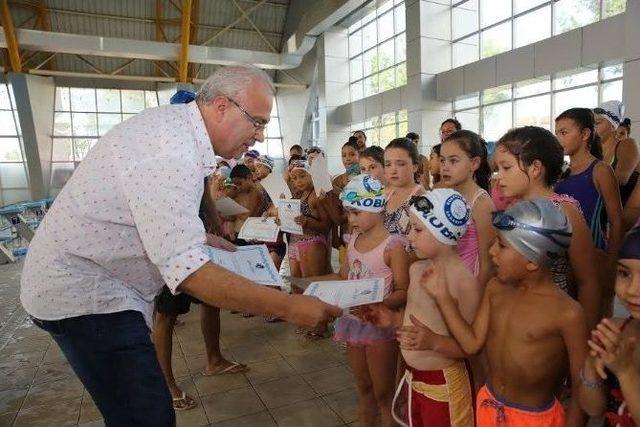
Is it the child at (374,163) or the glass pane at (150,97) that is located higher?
the glass pane at (150,97)

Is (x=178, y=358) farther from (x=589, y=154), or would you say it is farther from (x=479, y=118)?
(x=479, y=118)

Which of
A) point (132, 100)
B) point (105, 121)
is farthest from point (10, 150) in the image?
point (132, 100)

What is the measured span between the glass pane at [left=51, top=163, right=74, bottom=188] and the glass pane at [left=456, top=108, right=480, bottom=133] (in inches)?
597

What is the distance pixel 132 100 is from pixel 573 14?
16.8 m

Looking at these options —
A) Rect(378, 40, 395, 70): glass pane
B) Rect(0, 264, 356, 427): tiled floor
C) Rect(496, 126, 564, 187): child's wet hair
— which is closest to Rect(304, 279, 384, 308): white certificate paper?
Rect(496, 126, 564, 187): child's wet hair

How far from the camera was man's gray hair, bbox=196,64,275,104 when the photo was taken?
154 centimetres

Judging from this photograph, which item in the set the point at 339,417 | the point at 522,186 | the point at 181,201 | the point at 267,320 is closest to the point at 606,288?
the point at 522,186

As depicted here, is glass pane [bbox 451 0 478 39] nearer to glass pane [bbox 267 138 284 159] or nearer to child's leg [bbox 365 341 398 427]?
glass pane [bbox 267 138 284 159]

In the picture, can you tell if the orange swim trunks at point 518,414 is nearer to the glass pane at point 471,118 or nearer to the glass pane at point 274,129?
the glass pane at point 471,118

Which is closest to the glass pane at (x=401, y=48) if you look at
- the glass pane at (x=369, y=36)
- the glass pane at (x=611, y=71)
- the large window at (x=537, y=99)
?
the glass pane at (x=369, y=36)

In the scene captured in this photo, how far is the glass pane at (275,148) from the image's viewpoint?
20922 mm

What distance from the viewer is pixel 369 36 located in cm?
1578

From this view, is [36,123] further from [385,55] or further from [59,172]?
[385,55]

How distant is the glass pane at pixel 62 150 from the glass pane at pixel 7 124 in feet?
4.64
